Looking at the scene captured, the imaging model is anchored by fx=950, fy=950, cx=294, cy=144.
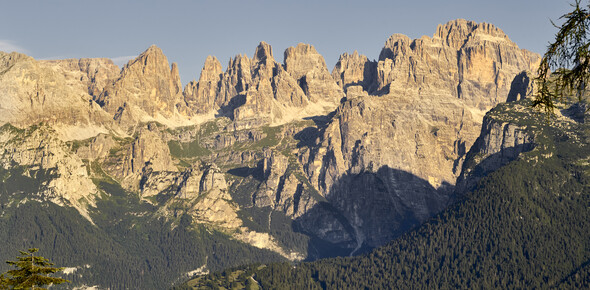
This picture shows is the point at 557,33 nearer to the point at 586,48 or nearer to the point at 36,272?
the point at 586,48

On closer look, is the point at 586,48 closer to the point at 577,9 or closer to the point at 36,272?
the point at 577,9

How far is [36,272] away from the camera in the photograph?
70.1m

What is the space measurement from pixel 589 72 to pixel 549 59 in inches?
88.3

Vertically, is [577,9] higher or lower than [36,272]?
higher

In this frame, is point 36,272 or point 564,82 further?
point 36,272

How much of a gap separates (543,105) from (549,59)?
2675 millimetres

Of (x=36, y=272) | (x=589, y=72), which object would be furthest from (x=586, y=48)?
(x=36, y=272)

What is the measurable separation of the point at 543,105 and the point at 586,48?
395 cm

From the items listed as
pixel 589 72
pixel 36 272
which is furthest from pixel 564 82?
pixel 36 272

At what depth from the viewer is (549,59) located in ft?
169

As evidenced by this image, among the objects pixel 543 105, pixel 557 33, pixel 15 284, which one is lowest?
pixel 15 284

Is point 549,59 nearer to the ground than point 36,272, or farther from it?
farther from it

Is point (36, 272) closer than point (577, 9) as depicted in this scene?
No

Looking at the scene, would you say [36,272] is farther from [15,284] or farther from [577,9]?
[577,9]
